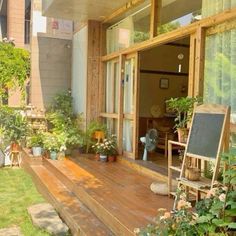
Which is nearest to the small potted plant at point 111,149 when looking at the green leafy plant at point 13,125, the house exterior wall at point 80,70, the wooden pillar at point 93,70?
the wooden pillar at point 93,70

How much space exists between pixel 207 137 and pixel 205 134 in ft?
0.16

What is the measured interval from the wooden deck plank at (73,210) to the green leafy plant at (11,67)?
11.1 ft

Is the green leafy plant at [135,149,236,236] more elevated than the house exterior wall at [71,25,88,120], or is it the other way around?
the house exterior wall at [71,25,88,120]

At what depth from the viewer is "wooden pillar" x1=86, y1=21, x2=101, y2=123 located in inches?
309

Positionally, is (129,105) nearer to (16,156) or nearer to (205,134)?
(16,156)

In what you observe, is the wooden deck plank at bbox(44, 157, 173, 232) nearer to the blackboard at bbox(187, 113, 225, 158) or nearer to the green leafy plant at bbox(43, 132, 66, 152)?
the green leafy plant at bbox(43, 132, 66, 152)

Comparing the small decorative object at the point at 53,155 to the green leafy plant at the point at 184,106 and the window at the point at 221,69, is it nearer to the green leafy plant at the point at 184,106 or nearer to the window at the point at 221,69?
the green leafy plant at the point at 184,106

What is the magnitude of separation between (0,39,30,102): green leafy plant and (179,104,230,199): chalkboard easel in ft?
19.4

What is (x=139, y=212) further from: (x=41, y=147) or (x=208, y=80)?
(x=41, y=147)

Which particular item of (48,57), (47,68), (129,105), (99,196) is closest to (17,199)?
(99,196)

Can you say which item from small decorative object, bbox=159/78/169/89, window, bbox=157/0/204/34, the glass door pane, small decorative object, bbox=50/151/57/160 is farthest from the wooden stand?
small decorative object, bbox=159/78/169/89

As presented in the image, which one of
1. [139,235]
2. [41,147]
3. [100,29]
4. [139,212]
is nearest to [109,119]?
[41,147]

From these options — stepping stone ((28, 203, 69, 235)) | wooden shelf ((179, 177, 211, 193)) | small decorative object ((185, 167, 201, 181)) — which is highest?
small decorative object ((185, 167, 201, 181))

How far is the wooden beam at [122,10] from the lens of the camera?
252 inches
